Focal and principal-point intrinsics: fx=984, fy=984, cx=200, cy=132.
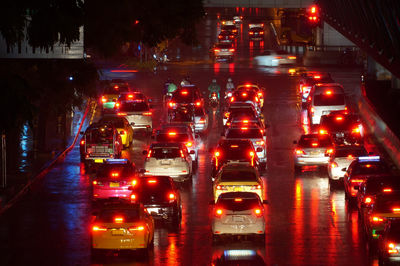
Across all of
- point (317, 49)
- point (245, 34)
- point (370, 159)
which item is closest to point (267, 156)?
point (370, 159)

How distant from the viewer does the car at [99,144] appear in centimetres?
3956

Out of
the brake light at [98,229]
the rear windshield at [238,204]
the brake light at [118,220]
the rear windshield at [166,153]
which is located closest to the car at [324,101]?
the rear windshield at [166,153]

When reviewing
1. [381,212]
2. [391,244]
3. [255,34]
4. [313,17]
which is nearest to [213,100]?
[313,17]

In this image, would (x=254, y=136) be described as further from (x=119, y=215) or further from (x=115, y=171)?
(x=119, y=215)

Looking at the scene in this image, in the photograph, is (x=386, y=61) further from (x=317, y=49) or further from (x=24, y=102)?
(x=317, y=49)

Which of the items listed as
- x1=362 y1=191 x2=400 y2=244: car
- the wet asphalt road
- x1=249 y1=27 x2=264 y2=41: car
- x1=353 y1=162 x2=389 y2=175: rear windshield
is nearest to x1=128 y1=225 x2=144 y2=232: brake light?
the wet asphalt road

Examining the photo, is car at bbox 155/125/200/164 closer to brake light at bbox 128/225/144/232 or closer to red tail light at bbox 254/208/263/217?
red tail light at bbox 254/208/263/217

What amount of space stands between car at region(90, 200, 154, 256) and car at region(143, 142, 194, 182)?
1082 cm

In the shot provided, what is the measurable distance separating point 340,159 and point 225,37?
5625cm

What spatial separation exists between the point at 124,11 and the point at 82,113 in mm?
32337

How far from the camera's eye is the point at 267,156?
42.3m

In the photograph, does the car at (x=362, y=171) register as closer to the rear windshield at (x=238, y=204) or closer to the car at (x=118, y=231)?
the rear windshield at (x=238, y=204)

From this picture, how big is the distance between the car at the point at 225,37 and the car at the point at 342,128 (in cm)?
4425

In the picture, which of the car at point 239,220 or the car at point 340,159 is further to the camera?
the car at point 340,159
